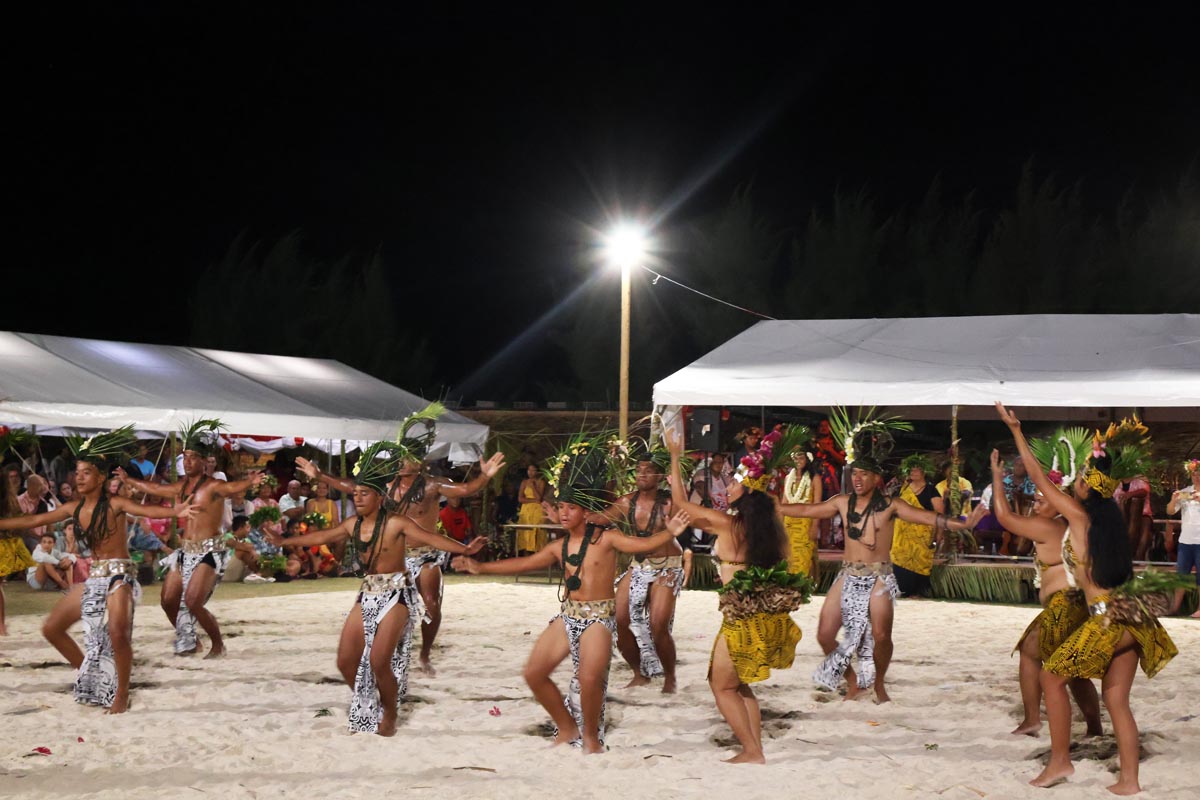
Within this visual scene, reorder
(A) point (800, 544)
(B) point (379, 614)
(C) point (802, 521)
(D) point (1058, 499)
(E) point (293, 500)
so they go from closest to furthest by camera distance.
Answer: (D) point (1058, 499) → (B) point (379, 614) → (C) point (802, 521) → (A) point (800, 544) → (E) point (293, 500)

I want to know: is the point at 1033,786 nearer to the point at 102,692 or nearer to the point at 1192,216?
the point at 102,692

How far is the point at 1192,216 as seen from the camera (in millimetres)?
27078

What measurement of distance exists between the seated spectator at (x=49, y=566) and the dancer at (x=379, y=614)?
7.82 meters

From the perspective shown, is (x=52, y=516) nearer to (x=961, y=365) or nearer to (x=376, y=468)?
(x=376, y=468)

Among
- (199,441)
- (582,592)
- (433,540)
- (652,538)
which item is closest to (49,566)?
(199,441)

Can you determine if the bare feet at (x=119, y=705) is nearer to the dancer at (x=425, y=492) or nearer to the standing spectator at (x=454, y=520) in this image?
the dancer at (x=425, y=492)

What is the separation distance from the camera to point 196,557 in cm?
909

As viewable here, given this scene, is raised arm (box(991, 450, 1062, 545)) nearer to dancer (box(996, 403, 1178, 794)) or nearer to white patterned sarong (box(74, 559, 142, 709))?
dancer (box(996, 403, 1178, 794))

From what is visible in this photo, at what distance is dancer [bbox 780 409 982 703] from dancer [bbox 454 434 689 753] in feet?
5.55

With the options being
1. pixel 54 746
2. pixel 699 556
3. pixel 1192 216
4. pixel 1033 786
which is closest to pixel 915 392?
pixel 699 556

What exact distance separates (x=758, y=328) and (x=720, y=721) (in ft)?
34.1

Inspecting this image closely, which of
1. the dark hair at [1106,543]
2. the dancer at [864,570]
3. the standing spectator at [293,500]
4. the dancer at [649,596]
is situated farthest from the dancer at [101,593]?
the standing spectator at [293,500]

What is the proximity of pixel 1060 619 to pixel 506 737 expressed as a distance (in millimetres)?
2801

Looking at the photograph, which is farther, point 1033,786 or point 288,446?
point 288,446
